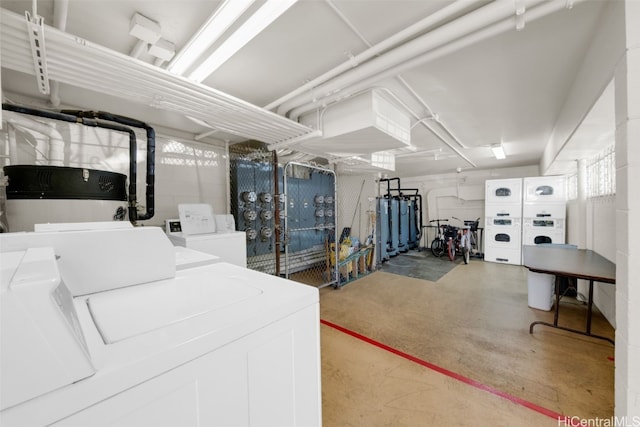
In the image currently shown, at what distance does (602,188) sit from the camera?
9.57ft

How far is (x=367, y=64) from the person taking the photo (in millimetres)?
1870

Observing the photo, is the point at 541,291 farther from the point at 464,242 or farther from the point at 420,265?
the point at 464,242

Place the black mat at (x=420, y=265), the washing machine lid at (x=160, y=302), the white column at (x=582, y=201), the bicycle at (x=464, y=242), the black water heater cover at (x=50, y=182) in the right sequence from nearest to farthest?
the washing machine lid at (x=160, y=302) < the black water heater cover at (x=50, y=182) < the white column at (x=582, y=201) < the black mat at (x=420, y=265) < the bicycle at (x=464, y=242)

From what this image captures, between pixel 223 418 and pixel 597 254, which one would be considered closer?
pixel 223 418

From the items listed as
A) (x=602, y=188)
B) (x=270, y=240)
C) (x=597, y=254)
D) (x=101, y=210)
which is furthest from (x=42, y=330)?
(x=597, y=254)

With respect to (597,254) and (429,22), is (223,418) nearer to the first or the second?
(429,22)

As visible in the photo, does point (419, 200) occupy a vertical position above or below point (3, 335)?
above

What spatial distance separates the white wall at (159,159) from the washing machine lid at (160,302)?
2667 mm

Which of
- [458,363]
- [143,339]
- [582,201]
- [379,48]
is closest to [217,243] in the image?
[143,339]

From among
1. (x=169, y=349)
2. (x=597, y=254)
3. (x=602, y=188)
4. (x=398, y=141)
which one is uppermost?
(x=398, y=141)

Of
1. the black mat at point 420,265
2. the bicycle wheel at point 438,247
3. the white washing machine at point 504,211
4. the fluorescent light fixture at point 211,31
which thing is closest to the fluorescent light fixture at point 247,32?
the fluorescent light fixture at point 211,31

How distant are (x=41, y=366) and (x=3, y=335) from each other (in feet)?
0.29

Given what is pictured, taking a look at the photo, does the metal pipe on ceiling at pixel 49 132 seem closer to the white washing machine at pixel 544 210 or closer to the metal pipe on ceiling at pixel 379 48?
the metal pipe on ceiling at pixel 379 48

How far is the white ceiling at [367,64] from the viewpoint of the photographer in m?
1.49
